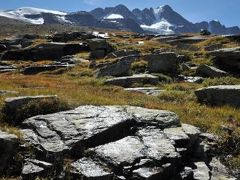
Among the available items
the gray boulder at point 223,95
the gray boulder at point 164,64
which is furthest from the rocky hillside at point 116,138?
the gray boulder at point 164,64

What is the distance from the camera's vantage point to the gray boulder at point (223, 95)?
955 inches

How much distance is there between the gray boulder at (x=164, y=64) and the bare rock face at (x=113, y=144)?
2359cm

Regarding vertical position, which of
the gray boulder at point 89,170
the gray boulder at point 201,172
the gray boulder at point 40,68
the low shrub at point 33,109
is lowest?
the gray boulder at point 40,68

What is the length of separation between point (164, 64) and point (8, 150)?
2867cm

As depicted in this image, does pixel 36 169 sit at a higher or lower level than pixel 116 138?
lower

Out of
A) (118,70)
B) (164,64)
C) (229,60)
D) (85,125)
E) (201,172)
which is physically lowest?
(201,172)

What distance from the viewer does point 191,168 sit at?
49.9ft

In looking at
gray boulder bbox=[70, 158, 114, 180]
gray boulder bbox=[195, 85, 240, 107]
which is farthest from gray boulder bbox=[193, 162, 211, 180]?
gray boulder bbox=[195, 85, 240, 107]

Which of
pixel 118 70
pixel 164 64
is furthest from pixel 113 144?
pixel 164 64

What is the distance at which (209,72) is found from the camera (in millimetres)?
38125

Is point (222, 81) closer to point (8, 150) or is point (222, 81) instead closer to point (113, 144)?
point (113, 144)

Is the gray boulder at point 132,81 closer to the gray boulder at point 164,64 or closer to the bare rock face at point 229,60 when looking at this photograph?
the gray boulder at point 164,64

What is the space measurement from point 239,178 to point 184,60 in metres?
34.2

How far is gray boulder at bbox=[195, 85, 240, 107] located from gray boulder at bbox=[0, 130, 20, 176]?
13495 mm
